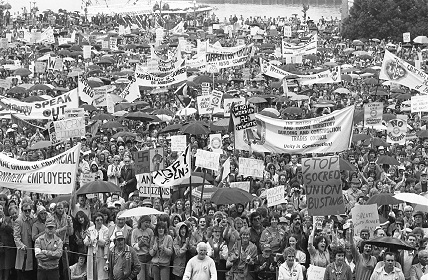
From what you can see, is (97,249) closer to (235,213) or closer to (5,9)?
(235,213)

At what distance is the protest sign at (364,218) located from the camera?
48.2ft

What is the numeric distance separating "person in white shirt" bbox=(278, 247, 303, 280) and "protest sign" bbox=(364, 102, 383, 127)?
11.8 meters

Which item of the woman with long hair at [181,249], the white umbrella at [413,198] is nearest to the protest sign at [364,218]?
the white umbrella at [413,198]

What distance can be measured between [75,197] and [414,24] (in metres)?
40.1

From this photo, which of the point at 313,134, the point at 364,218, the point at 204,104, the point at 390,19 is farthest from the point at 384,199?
the point at 390,19

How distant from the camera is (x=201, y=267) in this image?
1355cm

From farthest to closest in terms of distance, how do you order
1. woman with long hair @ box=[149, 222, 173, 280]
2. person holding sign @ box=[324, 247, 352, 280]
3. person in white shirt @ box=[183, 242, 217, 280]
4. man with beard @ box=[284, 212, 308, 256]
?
man with beard @ box=[284, 212, 308, 256], woman with long hair @ box=[149, 222, 173, 280], person in white shirt @ box=[183, 242, 217, 280], person holding sign @ box=[324, 247, 352, 280]

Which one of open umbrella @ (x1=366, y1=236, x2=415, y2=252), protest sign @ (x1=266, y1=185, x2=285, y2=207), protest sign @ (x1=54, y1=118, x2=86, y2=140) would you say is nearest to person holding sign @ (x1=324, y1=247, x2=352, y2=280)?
open umbrella @ (x1=366, y1=236, x2=415, y2=252)

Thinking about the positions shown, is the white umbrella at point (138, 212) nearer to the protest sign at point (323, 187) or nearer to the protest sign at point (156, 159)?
the protest sign at point (323, 187)

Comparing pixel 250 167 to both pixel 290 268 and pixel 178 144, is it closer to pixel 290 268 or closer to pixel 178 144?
pixel 178 144

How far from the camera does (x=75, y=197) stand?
16.8 metres

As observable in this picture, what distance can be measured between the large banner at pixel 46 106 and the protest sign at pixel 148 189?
7.67 meters

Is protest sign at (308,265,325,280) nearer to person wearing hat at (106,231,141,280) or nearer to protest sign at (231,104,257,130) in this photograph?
person wearing hat at (106,231,141,280)

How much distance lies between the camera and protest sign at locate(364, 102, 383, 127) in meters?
24.7
